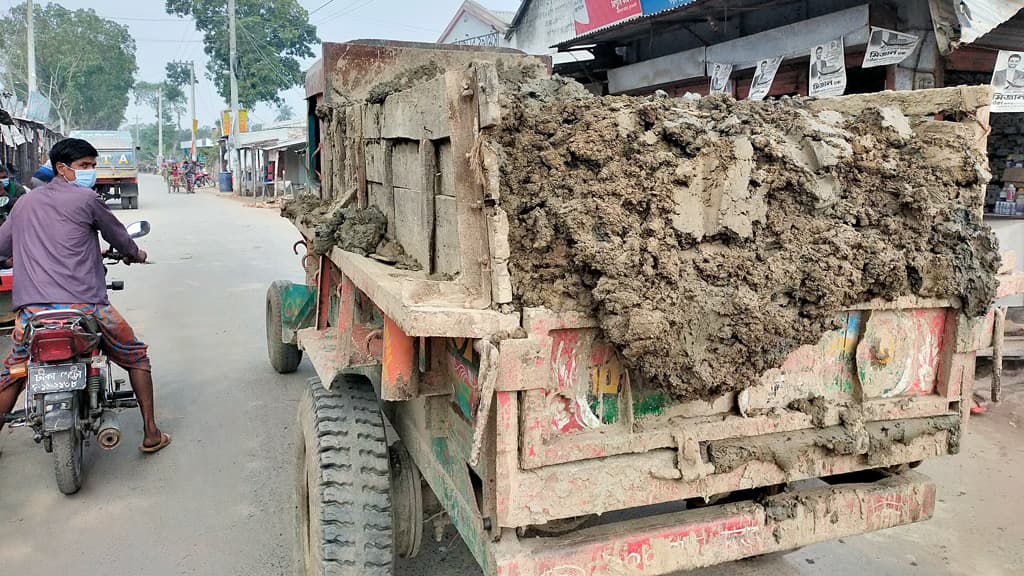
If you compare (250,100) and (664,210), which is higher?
(250,100)

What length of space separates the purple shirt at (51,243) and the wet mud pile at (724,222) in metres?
2.94

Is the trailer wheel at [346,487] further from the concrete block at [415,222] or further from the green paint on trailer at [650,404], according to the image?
the green paint on trailer at [650,404]

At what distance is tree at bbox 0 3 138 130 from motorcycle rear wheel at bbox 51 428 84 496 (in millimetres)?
53444

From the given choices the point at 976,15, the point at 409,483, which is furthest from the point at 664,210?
the point at 976,15

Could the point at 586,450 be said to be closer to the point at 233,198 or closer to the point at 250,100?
the point at 233,198

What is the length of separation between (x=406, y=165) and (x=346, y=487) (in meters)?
1.23

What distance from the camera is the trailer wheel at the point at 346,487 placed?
2.66m

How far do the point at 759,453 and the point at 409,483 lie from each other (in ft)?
4.38

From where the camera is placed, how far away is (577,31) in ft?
32.7

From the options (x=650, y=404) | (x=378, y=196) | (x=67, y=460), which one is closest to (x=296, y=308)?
(x=67, y=460)

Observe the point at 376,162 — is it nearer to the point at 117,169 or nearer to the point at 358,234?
the point at 358,234

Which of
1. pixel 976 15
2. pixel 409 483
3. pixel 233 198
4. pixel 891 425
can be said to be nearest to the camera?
pixel 891 425

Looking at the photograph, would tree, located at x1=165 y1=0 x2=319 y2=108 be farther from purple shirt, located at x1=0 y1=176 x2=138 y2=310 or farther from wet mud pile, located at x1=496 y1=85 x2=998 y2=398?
wet mud pile, located at x1=496 y1=85 x2=998 y2=398

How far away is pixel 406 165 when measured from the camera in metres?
2.95
